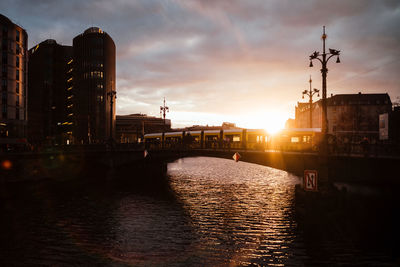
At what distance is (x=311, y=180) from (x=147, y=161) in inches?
1432

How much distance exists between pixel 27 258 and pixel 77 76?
131041 mm

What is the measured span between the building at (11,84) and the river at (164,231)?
4690 cm

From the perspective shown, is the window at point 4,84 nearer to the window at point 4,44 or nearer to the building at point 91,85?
the window at point 4,44

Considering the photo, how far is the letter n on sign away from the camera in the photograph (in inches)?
772

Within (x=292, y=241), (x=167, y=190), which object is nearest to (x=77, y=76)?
(x=167, y=190)

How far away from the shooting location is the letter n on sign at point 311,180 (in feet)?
64.3

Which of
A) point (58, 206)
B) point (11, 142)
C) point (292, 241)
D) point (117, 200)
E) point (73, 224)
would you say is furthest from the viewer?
point (11, 142)

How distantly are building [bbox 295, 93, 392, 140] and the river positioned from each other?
9151 centimetres

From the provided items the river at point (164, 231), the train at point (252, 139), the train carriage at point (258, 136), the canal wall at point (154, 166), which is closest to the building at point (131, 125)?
the canal wall at point (154, 166)

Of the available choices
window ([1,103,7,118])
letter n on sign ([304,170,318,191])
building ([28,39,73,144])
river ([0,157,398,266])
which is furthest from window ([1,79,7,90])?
letter n on sign ([304,170,318,191])

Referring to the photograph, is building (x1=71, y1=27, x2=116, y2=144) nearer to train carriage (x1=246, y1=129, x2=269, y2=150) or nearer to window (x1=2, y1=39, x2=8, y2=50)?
window (x1=2, y1=39, x2=8, y2=50)

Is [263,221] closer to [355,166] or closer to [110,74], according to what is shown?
[355,166]

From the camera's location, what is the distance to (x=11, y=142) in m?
69.6

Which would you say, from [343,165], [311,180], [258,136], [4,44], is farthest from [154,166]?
[311,180]
